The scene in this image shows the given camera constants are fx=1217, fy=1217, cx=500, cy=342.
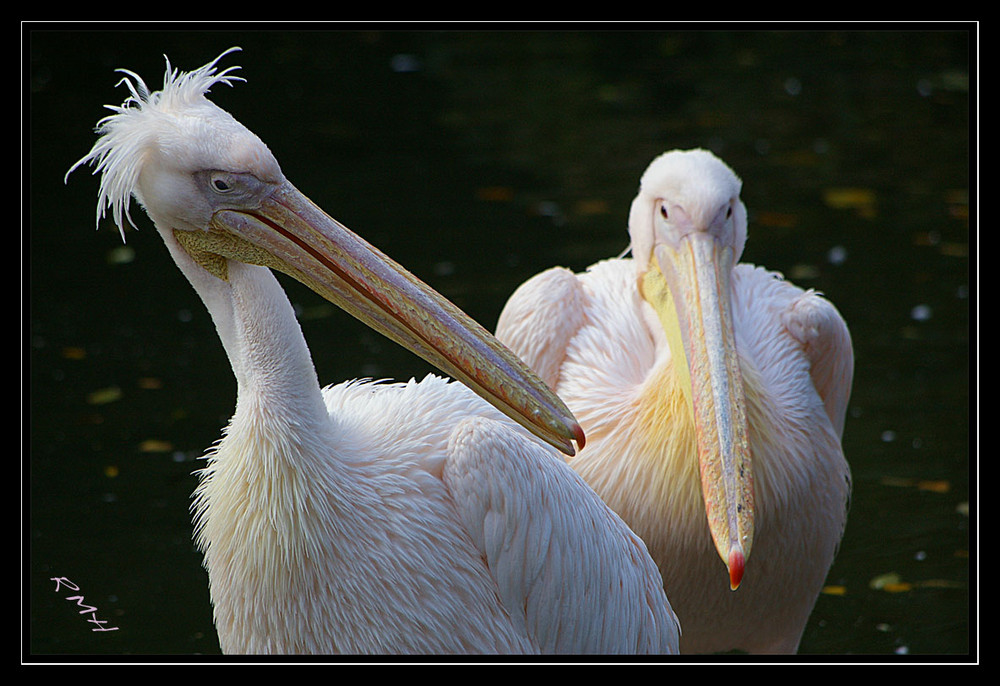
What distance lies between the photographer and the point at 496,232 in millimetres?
6742

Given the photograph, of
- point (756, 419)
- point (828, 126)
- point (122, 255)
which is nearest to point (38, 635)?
point (756, 419)

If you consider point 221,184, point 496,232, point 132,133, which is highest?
point 496,232

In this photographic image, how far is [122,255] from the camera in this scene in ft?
21.3

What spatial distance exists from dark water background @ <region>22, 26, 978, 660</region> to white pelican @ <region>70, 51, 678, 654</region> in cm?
141

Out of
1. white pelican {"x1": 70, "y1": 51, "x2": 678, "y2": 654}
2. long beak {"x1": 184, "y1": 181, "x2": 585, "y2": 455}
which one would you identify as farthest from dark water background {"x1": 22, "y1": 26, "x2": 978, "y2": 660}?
long beak {"x1": 184, "y1": 181, "x2": 585, "y2": 455}

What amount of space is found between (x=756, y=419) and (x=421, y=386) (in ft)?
3.13

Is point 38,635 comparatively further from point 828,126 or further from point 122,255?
point 828,126

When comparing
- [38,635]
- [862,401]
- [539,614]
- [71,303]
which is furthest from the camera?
[71,303]

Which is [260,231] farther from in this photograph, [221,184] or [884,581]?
[884,581]

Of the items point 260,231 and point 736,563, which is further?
point 736,563
